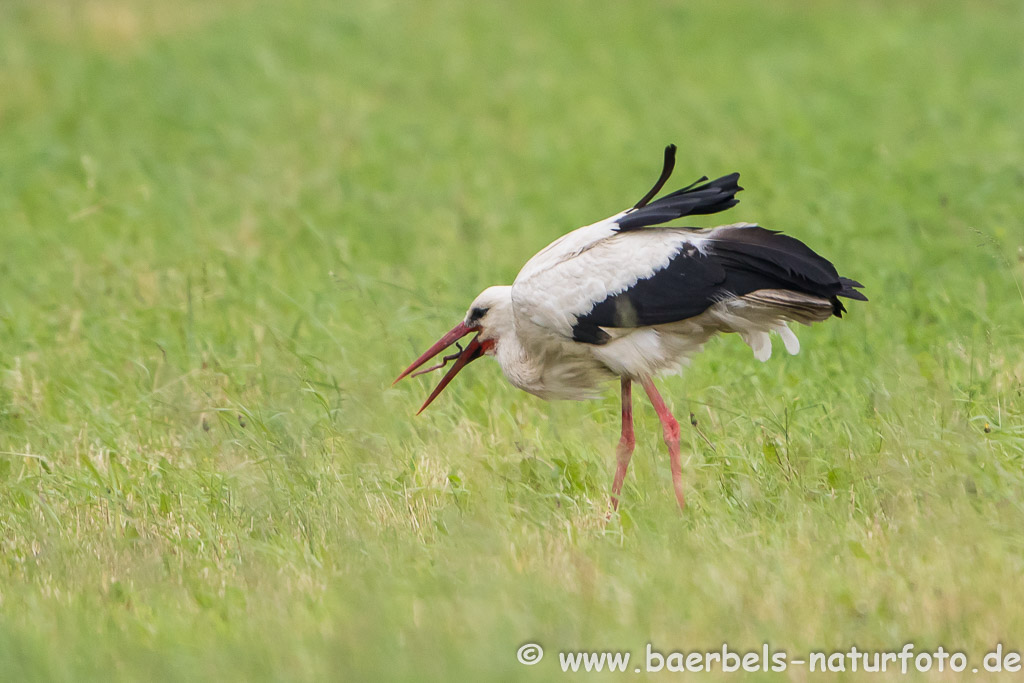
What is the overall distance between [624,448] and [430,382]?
1375 millimetres

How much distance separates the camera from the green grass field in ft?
11.9

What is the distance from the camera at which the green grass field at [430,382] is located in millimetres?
3625

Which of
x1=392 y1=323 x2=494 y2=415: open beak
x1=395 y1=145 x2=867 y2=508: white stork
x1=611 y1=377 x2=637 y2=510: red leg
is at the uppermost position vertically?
x1=395 y1=145 x2=867 y2=508: white stork

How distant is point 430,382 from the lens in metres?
6.05

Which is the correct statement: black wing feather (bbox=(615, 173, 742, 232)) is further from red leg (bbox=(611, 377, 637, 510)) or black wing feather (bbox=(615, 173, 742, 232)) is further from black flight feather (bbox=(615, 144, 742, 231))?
red leg (bbox=(611, 377, 637, 510))

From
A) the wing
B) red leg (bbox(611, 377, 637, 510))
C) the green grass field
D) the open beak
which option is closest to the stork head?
the open beak

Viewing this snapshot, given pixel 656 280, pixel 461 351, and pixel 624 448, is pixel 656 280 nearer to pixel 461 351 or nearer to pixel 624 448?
pixel 624 448

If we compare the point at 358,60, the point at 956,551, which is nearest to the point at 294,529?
the point at 956,551

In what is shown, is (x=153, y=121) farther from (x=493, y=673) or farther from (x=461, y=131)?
(x=493, y=673)

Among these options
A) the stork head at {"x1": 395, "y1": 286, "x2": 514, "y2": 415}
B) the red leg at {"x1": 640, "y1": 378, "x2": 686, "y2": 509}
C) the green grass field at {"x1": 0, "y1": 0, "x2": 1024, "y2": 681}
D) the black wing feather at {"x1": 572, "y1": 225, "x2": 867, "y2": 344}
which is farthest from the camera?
the stork head at {"x1": 395, "y1": 286, "x2": 514, "y2": 415}

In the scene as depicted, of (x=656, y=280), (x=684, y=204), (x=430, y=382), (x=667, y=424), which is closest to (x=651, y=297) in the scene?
(x=656, y=280)

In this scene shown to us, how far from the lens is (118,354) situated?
650cm

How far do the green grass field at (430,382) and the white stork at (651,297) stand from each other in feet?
1.13

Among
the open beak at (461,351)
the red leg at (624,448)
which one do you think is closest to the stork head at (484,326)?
the open beak at (461,351)
